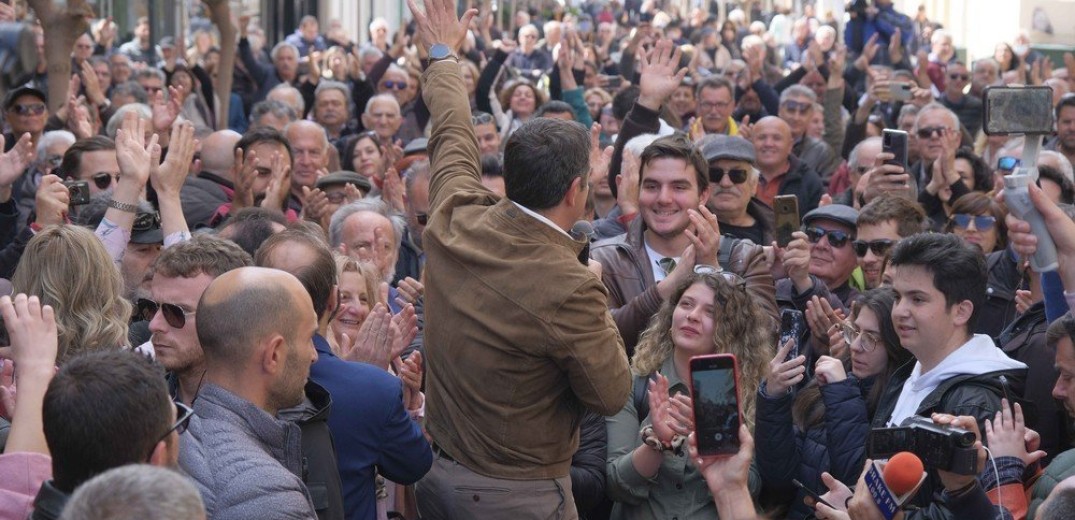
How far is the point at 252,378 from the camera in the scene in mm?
3328

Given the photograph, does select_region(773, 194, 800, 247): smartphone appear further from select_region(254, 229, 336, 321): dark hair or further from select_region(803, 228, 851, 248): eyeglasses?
select_region(254, 229, 336, 321): dark hair

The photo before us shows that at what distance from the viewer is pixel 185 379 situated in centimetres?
414

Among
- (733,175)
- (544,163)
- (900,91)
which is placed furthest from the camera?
(900,91)

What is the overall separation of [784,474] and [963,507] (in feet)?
3.83

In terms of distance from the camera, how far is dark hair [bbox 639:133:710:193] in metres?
5.76

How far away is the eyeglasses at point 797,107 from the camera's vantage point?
35.2ft

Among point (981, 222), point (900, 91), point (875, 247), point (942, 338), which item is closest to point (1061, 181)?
point (981, 222)

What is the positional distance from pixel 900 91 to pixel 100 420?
10551mm

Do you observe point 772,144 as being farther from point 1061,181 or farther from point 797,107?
point 1061,181

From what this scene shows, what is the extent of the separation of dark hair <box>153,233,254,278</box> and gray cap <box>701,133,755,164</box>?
304 centimetres

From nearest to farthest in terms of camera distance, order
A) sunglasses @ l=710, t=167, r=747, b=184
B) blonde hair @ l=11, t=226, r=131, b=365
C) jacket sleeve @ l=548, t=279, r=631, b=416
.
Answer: jacket sleeve @ l=548, t=279, r=631, b=416 → blonde hair @ l=11, t=226, r=131, b=365 → sunglasses @ l=710, t=167, r=747, b=184

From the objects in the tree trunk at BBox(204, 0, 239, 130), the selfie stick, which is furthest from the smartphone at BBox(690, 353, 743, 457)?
the tree trunk at BBox(204, 0, 239, 130)

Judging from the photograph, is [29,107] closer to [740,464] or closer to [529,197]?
[529,197]

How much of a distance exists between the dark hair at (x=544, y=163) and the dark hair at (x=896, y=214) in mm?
2739
